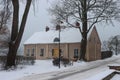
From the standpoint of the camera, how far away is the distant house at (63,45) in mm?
49094

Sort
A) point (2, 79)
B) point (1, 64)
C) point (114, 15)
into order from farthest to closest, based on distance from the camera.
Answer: point (114, 15)
point (1, 64)
point (2, 79)

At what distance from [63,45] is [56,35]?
14.6 ft

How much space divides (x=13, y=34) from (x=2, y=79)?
8085mm

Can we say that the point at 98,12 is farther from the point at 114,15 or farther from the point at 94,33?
the point at 94,33

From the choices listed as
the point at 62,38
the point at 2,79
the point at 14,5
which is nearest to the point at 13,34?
the point at 14,5

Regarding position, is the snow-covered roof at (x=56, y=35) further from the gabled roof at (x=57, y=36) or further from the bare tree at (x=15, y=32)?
the bare tree at (x=15, y=32)

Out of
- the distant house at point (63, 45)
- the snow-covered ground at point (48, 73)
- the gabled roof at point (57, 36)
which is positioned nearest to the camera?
the snow-covered ground at point (48, 73)

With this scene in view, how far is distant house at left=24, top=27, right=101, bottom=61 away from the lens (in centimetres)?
4909

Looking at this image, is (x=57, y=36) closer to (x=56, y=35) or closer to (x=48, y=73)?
(x=56, y=35)

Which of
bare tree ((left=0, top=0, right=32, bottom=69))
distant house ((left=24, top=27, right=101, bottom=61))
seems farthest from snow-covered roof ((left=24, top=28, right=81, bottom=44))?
bare tree ((left=0, top=0, right=32, bottom=69))

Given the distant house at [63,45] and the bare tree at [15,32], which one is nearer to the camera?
the bare tree at [15,32]

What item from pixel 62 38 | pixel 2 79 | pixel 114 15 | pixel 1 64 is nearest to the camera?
pixel 2 79

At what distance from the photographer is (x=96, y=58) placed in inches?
2136

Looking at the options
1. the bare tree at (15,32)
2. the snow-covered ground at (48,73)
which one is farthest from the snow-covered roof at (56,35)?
the bare tree at (15,32)
